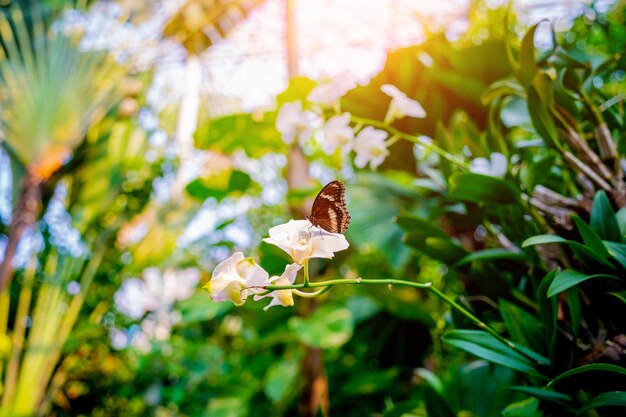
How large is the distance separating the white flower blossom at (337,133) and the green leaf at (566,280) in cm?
30

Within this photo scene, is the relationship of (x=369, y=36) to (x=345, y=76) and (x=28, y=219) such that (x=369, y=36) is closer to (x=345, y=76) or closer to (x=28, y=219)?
(x=28, y=219)

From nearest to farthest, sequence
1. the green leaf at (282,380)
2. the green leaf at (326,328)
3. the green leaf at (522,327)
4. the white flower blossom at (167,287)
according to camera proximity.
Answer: the green leaf at (522,327)
the green leaf at (326,328)
the green leaf at (282,380)
the white flower blossom at (167,287)

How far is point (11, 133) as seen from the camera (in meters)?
2.58

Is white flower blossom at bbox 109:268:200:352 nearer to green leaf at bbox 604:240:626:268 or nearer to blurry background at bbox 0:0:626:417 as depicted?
blurry background at bbox 0:0:626:417

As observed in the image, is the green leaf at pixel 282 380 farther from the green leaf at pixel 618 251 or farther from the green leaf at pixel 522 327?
the green leaf at pixel 618 251

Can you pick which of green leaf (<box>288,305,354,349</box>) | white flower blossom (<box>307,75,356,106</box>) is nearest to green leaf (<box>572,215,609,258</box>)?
white flower blossom (<box>307,75,356,106</box>)

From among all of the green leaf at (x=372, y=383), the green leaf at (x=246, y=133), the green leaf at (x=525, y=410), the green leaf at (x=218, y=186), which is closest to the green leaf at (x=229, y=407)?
the green leaf at (x=372, y=383)

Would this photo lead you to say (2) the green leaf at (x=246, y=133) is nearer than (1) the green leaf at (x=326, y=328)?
No

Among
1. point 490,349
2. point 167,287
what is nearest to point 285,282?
point 490,349

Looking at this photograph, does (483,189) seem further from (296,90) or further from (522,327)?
(296,90)

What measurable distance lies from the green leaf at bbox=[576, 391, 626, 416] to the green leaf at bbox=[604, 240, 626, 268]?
0.09 m

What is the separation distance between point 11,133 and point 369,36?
75.4 inches

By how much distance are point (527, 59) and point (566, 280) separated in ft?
0.78

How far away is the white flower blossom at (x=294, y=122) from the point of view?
64 cm
